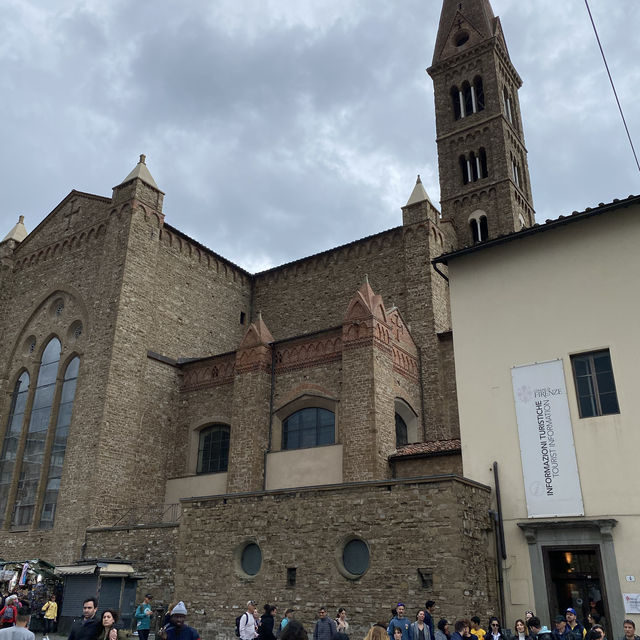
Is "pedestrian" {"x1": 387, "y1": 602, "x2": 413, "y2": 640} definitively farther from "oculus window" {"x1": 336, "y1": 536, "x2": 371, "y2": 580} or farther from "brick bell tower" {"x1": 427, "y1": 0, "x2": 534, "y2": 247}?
"brick bell tower" {"x1": 427, "y1": 0, "x2": 534, "y2": 247}

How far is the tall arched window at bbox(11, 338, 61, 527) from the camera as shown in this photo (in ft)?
78.1

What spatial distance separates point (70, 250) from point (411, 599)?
2123 cm

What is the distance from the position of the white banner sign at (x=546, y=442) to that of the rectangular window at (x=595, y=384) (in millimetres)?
352

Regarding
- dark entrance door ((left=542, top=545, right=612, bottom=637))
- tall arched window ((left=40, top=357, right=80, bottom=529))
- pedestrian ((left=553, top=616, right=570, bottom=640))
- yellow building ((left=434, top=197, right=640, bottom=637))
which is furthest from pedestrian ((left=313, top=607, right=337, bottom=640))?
tall arched window ((left=40, top=357, right=80, bottom=529))

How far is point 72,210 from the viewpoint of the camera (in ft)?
92.7

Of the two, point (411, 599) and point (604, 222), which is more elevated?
point (604, 222)

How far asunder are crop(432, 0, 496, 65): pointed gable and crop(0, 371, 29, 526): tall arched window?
28.5 m

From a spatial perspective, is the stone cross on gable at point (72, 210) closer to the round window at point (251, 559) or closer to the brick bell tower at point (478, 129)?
the brick bell tower at point (478, 129)

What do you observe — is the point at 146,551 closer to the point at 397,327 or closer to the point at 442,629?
the point at 397,327

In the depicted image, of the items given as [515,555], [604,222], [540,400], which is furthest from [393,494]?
[604,222]

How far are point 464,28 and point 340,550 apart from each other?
109 ft

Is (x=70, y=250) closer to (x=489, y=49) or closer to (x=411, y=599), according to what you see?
(x=411, y=599)

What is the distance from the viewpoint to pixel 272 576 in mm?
14531

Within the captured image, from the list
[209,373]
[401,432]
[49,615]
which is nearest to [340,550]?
[401,432]
